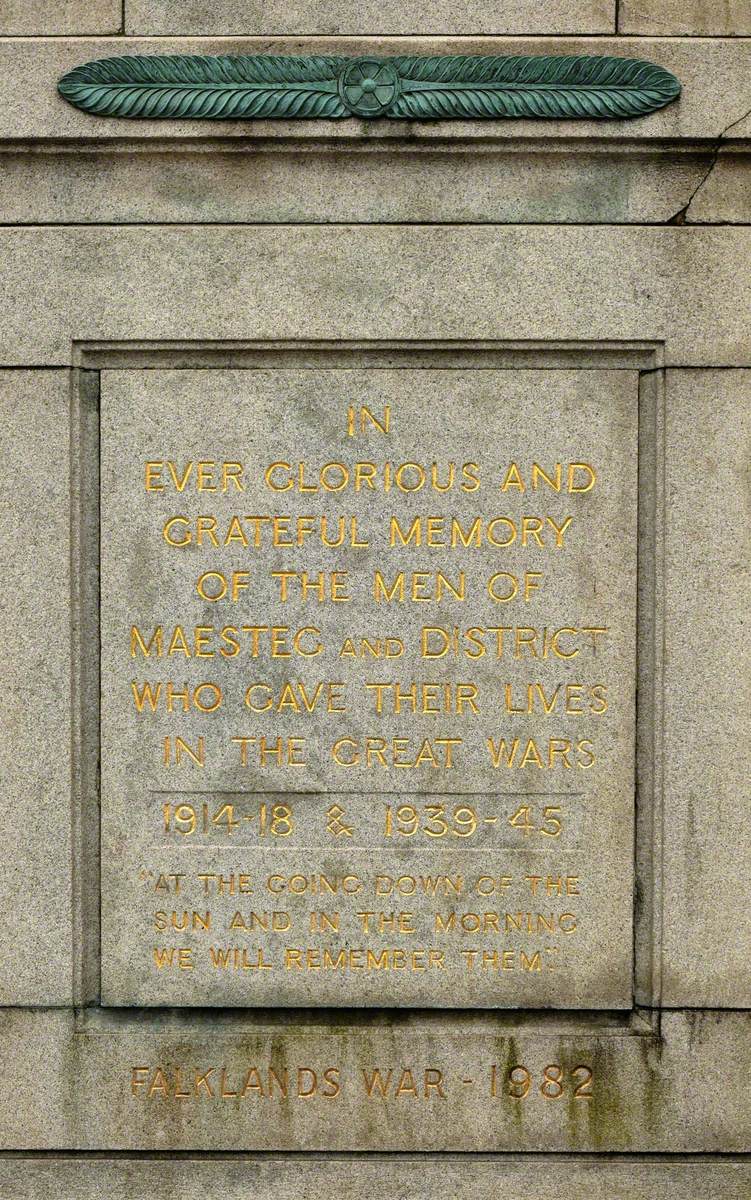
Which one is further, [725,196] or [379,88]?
[725,196]

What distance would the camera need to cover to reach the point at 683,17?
4.92 m

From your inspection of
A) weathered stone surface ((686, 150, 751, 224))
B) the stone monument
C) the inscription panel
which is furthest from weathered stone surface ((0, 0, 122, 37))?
weathered stone surface ((686, 150, 751, 224))

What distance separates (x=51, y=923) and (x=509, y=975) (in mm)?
→ 1866

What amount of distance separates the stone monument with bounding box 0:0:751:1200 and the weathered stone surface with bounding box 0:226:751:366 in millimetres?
14

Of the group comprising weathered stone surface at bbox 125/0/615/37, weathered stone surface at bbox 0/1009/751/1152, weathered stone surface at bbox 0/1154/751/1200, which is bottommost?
weathered stone surface at bbox 0/1154/751/1200

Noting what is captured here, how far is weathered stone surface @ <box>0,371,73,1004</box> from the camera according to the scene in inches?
197

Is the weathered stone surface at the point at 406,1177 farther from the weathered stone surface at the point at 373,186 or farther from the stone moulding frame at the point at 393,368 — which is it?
the weathered stone surface at the point at 373,186

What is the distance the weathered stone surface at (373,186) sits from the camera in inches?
194

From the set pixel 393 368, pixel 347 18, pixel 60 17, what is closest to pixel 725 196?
pixel 393 368

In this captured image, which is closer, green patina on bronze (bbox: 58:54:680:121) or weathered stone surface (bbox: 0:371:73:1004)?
green patina on bronze (bbox: 58:54:680:121)

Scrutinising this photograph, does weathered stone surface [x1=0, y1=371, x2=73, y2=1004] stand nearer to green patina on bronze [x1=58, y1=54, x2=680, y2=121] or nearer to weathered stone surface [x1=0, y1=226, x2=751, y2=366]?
A: weathered stone surface [x1=0, y1=226, x2=751, y2=366]

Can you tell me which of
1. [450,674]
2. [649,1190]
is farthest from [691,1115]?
[450,674]

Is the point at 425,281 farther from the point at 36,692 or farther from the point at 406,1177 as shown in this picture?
the point at 406,1177

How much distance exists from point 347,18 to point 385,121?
459mm
